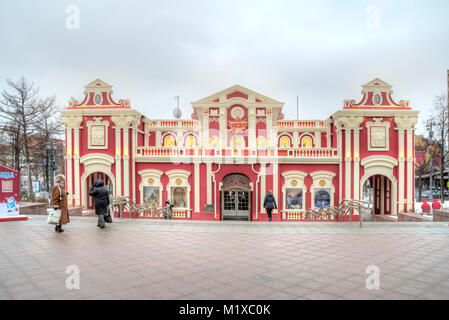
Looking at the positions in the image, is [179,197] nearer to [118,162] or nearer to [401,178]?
[118,162]

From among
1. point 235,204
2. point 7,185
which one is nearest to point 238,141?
point 235,204

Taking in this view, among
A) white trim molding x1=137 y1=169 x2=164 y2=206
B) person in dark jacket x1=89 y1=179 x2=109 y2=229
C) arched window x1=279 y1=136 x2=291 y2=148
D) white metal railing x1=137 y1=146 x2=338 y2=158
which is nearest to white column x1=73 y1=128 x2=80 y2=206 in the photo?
white trim molding x1=137 y1=169 x2=164 y2=206

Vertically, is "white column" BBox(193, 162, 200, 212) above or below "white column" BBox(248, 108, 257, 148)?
below

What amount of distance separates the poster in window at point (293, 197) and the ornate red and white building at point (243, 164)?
7 centimetres

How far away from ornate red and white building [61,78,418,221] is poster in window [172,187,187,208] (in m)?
0.07

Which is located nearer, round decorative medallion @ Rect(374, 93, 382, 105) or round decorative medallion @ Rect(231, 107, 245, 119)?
round decorative medallion @ Rect(374, 93, 382, 105)

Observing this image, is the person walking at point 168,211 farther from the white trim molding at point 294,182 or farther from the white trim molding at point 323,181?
the white trim molding at point 323,181

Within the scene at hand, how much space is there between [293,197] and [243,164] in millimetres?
4025

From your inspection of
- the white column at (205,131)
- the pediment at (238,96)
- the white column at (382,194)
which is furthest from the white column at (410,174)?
the white column at (205,131)

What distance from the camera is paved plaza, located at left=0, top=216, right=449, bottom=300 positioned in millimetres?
4059

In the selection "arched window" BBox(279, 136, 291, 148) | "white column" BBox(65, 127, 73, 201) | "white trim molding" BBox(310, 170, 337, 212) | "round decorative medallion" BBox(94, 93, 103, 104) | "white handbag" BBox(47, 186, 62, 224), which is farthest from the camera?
"arched window" BBox(279, 136, 291, 148)

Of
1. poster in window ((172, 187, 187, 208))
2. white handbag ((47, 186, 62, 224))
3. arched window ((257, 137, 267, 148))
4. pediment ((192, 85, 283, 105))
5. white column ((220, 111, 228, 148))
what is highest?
pediment ((192, 85, 283, 105))

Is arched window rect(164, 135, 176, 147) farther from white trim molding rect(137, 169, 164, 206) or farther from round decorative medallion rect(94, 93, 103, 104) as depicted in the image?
round decorative medallion rect(94, 93, 103, 104)
